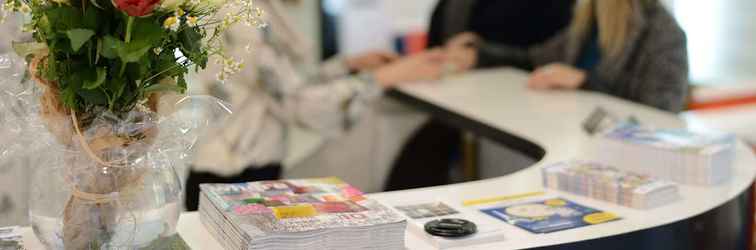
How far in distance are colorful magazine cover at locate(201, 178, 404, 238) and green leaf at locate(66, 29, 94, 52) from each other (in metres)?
0.43

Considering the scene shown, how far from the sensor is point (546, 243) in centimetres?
199

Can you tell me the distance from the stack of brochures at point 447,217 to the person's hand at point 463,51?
1.90m

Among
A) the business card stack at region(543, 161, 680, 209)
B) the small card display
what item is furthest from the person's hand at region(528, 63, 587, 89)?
the small card display

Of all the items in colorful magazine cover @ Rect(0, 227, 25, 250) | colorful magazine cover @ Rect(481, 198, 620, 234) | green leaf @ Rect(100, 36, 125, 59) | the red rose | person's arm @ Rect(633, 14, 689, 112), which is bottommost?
colorful magazine cover @ Rect(0, 227, 25, 250)

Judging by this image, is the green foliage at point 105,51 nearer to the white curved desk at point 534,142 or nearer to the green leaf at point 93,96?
the green leaf at point 93,96

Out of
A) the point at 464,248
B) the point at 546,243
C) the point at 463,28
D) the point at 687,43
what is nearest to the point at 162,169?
the point at 464,248

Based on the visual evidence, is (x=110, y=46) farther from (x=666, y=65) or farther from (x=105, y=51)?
(x=666, y=65)

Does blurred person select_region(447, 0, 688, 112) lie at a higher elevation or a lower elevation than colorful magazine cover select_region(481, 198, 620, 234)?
higher

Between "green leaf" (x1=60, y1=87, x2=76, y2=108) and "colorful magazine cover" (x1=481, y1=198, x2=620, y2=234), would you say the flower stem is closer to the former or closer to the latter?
"green leaf" (x1=60, y1=87, x2=76, y2=108)

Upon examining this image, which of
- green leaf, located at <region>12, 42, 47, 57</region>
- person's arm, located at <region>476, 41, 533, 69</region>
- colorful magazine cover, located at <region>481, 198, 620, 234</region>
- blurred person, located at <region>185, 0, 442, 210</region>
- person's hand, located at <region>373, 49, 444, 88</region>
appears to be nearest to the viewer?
A: green leaf, located at <region>12, 42, 47, 57</region>

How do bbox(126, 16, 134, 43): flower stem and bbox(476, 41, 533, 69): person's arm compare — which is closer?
bbox(126, 16, 134, 43): flower stem

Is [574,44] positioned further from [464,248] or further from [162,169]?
[162,169]

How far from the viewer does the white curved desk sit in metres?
2.06

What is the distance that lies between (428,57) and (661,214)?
186cm
